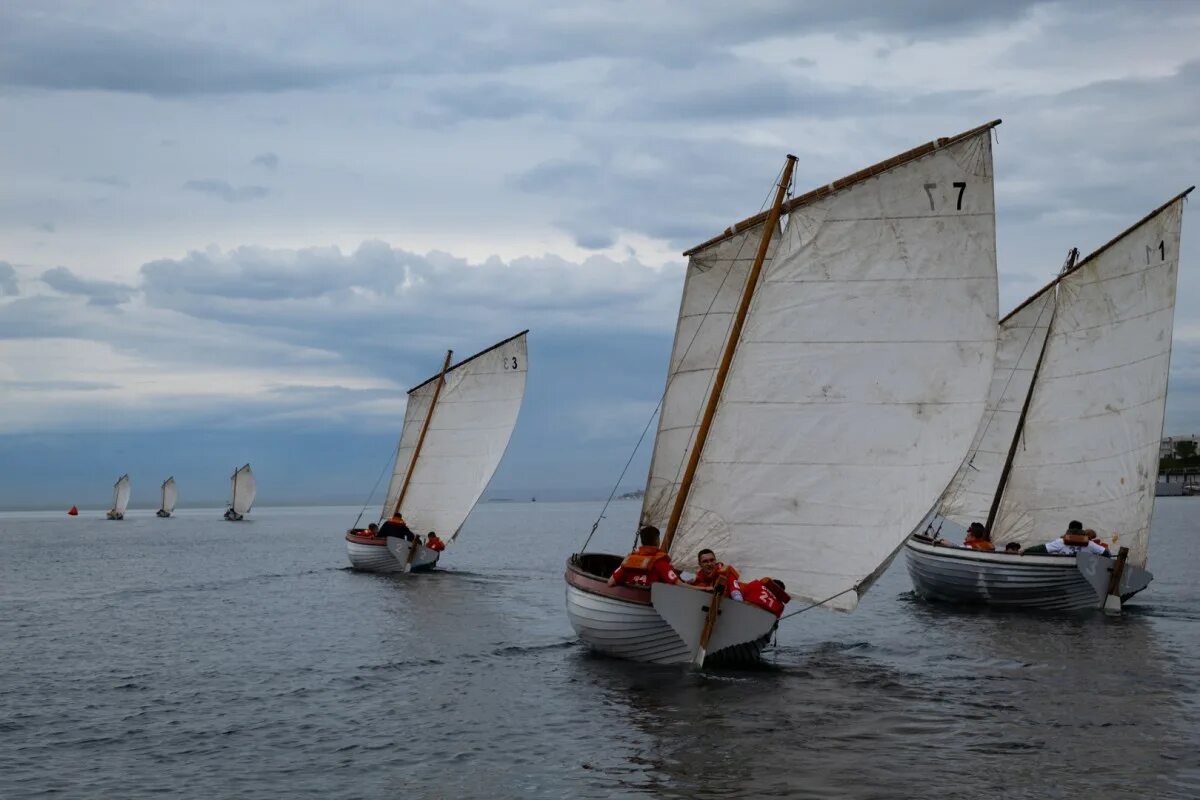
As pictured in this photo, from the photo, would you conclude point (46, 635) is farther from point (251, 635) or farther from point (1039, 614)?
point (1039, 614)

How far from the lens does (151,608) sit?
155ft

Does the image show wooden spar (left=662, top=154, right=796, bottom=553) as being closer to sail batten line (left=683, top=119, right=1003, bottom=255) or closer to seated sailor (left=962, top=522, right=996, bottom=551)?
sail batten line (left=683, top=119, right=1003, bottom=255)

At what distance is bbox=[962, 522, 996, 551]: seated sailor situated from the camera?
132 ft

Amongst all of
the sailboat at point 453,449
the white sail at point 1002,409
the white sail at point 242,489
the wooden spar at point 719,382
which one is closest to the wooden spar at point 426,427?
the sailboat at point 453,449

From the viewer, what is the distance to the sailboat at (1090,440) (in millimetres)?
38812

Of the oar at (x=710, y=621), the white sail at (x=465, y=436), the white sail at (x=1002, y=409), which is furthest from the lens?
the white sail at (x=465, y=436)

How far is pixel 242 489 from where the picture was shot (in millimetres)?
194125

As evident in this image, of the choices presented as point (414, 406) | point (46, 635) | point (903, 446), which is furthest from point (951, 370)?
point (414, 406)

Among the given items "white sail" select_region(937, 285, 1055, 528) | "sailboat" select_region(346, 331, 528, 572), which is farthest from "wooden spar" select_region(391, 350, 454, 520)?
"white sail" select_region(937, 285, 1055, 528)

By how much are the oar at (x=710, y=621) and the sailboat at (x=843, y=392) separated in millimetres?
62

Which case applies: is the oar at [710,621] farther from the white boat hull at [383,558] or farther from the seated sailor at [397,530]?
the white boat hull at [383,558]

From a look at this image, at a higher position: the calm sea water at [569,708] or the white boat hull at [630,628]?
the white boat hull at [630,628]

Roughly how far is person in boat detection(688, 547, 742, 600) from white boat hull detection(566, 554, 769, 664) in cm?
122

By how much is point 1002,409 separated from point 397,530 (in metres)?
29.6
